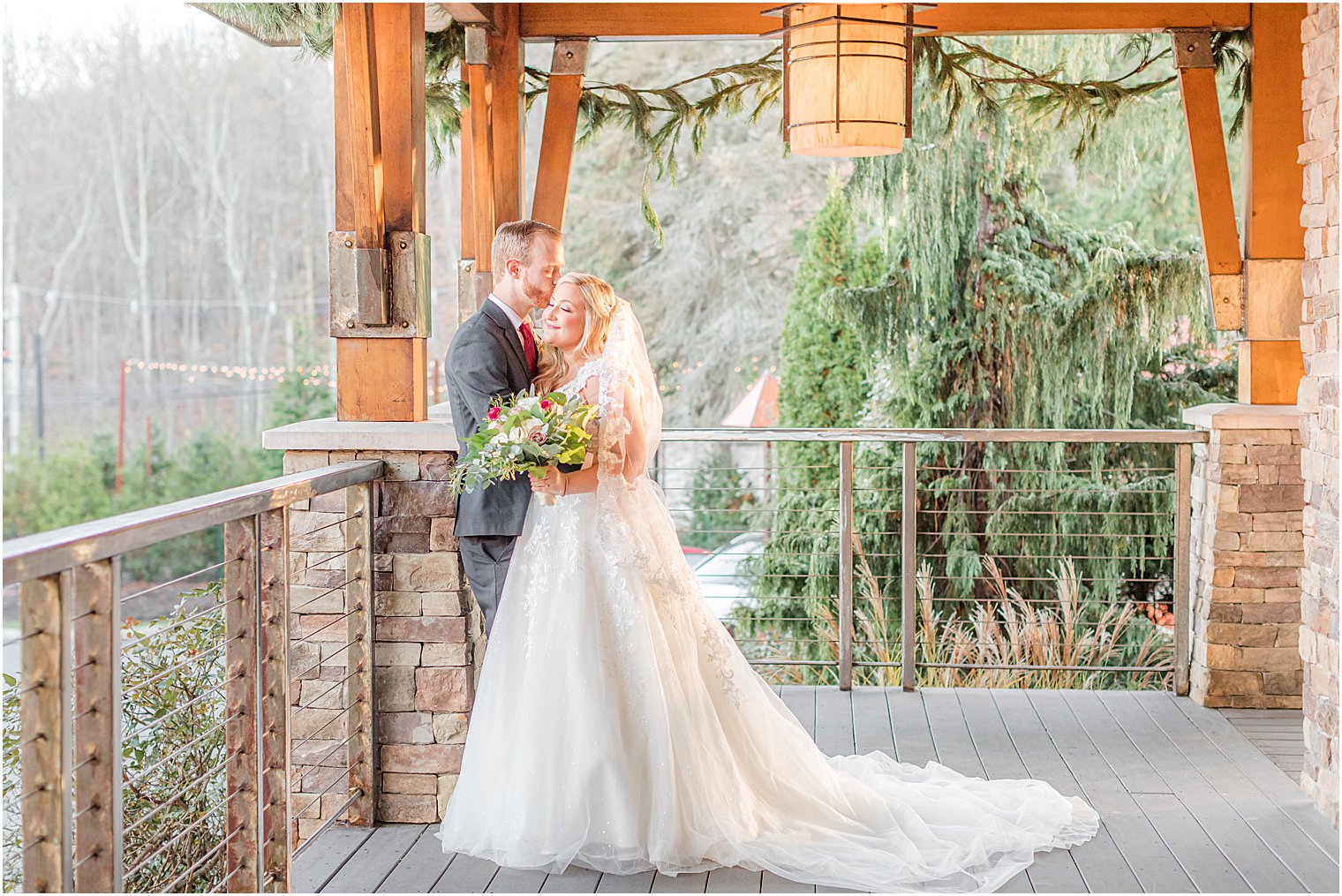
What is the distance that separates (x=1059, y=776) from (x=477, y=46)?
12.1 feet

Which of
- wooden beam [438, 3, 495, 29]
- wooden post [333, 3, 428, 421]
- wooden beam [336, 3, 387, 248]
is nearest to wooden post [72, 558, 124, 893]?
wooden post [333, 3, 428, 421]

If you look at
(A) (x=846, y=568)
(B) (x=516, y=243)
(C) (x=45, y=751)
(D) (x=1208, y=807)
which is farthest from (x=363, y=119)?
(D) (x=1208, y=807)

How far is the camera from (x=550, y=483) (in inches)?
127

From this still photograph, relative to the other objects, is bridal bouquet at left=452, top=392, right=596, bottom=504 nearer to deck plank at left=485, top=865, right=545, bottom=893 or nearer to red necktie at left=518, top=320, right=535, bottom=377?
red necktie at left=518, top=320, right=535, bottom=377

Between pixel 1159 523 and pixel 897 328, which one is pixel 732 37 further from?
pixel 1159 523

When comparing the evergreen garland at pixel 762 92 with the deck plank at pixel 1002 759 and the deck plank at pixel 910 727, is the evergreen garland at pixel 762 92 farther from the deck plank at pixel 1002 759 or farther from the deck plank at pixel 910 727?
the deck plank at pixel 1002 759

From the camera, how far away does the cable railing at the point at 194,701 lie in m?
2.06

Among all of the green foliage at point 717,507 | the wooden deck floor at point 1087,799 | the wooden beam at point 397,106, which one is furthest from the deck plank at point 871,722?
the green foliage at point 717,507

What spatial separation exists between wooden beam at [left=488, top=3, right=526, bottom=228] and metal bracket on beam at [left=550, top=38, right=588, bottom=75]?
0.54 feet

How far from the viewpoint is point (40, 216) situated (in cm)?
1780

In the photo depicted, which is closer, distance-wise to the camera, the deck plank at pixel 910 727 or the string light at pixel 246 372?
the deck plank at pixel 910 727

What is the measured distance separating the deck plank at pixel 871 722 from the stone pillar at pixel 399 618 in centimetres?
155

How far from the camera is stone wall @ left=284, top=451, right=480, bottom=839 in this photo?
3.66 metres

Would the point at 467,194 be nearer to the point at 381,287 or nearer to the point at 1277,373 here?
the point at 381,287
